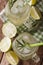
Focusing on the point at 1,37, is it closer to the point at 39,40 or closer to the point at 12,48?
the point at 12,48

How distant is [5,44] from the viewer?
111cm

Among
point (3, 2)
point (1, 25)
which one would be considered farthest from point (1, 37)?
point (3, 2)

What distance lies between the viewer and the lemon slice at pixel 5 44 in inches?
43.2

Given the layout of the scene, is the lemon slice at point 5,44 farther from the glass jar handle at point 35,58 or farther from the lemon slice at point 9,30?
the glass jar handle at point 35,58

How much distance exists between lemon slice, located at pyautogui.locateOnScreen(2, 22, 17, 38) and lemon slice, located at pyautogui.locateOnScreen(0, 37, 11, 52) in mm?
22

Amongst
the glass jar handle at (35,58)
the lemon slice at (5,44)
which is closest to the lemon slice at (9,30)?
the lemon slice at (5,44)

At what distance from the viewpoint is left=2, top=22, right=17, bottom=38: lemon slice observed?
111 cm

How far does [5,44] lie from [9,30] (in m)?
0.07

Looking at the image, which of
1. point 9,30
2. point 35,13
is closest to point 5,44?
point 9,30

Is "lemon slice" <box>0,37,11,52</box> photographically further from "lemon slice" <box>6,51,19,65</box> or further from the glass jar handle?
the glass jar handle

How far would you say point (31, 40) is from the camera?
101 cm

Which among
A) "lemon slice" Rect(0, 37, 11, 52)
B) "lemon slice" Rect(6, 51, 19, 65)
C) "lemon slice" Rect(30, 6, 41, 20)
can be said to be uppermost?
"lemon slice" Rect(30, 6, 41, 20)

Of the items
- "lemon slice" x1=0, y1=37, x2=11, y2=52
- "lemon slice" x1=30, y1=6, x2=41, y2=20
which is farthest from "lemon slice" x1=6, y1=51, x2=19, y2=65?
"lemon slice" x1=30, y1=6, x2=41, y2=20

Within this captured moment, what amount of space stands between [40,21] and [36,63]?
198 mm
